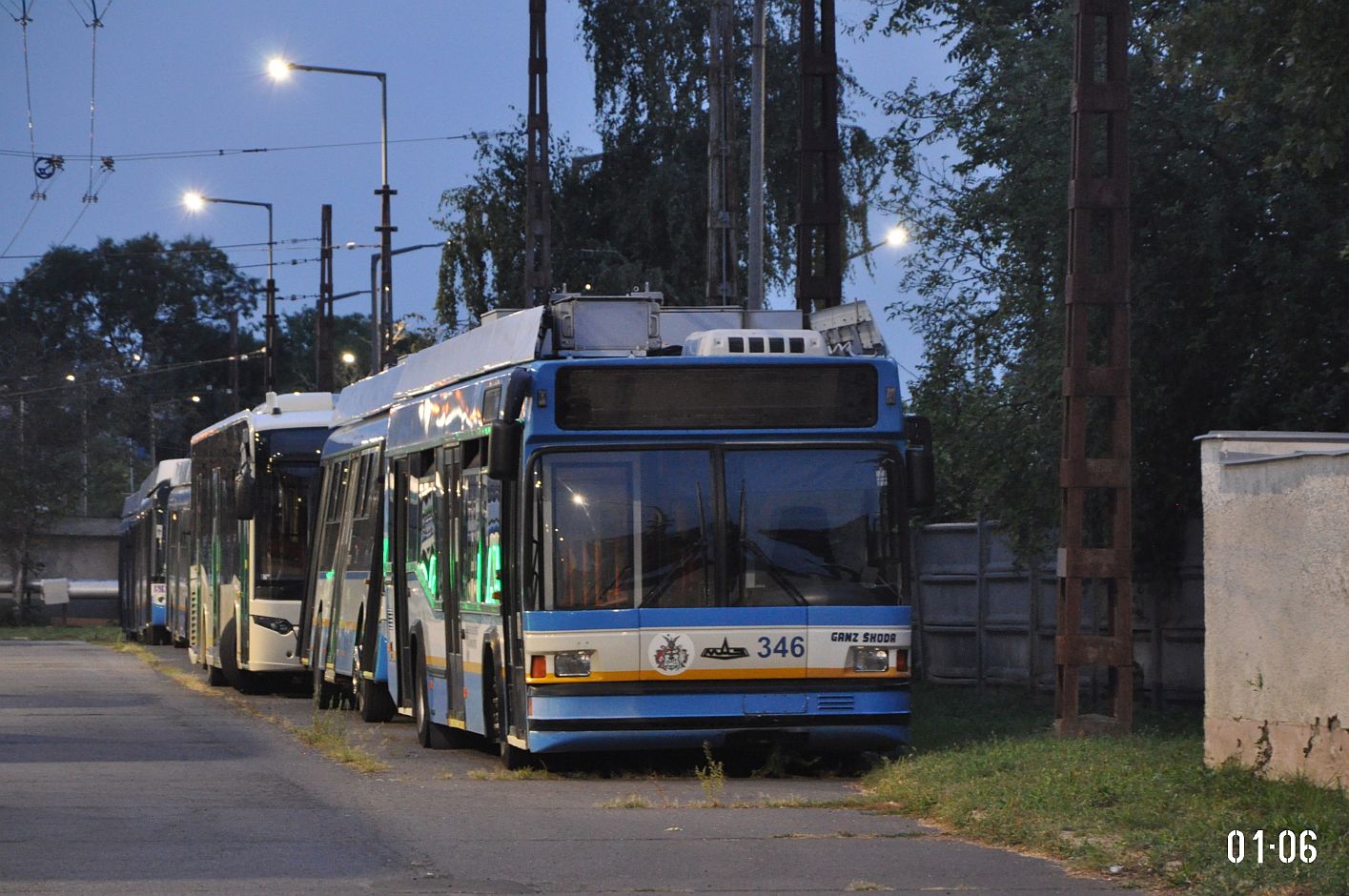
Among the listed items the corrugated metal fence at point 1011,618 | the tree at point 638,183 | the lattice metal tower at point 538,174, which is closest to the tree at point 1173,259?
the corrugated metal fence at point 1011,618

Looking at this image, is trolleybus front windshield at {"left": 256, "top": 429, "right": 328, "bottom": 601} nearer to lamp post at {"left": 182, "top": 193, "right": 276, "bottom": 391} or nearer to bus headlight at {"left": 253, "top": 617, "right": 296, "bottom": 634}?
bus headlight at {"left": 253, "top": 617, "right": 296, "bottom": 634}

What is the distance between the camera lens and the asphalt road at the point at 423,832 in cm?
1000

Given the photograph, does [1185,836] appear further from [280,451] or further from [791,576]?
[280,451]

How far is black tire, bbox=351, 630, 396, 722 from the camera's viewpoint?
21.4 meters

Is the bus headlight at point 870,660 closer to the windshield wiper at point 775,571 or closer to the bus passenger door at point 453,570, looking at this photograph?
the windshield wiper at point 775,571

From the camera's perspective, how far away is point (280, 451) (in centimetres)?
2755

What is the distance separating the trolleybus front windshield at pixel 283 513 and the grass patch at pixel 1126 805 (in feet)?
40.3

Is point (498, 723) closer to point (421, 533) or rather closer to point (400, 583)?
point (421, 533)

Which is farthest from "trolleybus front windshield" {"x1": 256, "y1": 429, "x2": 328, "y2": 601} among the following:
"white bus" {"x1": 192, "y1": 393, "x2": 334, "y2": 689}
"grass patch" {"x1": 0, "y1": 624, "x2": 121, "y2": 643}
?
"grass patch" {"x1": 0, "y1": 624, "x2": 121, "y2": 643}

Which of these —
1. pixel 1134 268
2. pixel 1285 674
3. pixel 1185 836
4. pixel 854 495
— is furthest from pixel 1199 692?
pixel 1185 836

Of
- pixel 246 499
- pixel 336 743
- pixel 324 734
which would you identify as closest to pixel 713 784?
pixel 336 743

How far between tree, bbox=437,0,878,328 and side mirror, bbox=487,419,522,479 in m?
32.6

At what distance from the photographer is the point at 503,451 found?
1466cm

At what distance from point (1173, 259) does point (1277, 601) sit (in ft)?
28.3
